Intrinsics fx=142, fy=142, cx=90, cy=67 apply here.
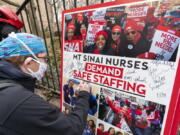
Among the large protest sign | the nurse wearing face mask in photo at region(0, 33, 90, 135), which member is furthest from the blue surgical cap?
the large protest sign

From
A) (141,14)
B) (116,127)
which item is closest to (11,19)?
(141,14)

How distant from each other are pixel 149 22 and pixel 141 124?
0.56 meters

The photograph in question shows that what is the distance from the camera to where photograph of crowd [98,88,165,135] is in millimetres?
749

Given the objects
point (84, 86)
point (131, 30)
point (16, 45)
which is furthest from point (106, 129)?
point (16, 45)

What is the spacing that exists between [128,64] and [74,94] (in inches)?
21.9

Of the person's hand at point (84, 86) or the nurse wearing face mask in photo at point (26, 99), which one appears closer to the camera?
the nurse wearing face mask in photo at point (26, 99)

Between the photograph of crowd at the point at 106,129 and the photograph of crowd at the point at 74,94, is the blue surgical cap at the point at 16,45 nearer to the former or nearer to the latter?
the photograph of crowd at the point at 74,94

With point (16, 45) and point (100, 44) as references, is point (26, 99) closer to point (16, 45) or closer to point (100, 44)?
point (16, 45)

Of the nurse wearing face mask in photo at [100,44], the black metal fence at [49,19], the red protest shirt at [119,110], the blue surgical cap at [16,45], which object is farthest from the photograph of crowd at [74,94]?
the black metal fence at [49,19]

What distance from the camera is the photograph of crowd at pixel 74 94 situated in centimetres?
103

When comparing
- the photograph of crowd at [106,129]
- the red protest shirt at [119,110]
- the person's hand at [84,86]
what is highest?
the person's hand at [84,86]

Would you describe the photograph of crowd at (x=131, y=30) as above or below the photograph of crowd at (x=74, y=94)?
above

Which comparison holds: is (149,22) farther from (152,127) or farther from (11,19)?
(11,19)

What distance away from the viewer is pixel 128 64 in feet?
2.69
